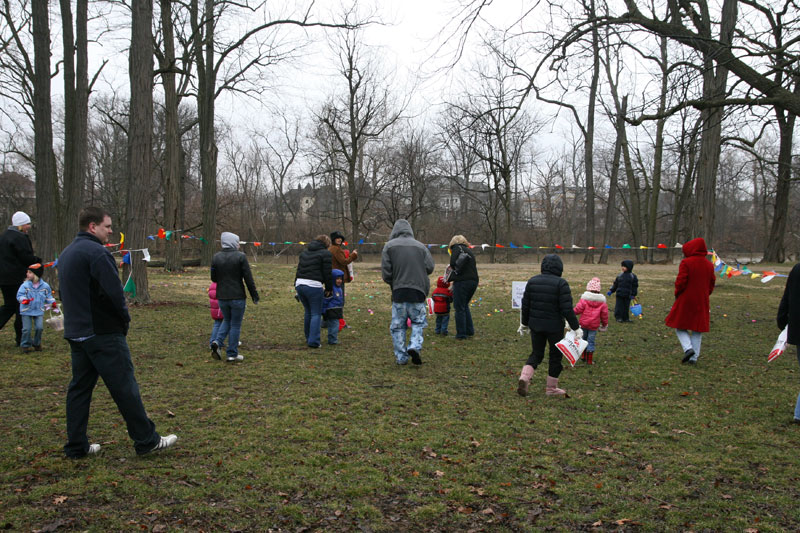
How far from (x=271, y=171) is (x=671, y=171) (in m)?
33.0

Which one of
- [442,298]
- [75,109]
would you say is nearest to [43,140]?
[75,109]

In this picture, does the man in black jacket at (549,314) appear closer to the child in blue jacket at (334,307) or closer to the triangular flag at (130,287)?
the child in blue jacket at (334,307)

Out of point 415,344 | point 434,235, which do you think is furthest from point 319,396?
point 434,235

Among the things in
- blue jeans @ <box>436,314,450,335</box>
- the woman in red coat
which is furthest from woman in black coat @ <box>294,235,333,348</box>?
the woman in red coat

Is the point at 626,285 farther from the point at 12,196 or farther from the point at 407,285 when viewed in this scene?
the point at 12,196

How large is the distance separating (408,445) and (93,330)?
2579 millimetres

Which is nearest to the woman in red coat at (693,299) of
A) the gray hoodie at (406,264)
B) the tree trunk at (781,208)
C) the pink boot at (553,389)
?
the pink boot at (553,389)

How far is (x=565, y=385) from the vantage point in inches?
273

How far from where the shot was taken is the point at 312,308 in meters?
8.69

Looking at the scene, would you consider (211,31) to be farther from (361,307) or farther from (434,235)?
(434,235)

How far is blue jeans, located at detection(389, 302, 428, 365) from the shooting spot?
7699mm

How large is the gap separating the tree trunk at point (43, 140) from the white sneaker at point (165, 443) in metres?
10.5

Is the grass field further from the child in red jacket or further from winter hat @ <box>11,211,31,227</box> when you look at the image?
winter hat @ <box>11,211,31,227</box>

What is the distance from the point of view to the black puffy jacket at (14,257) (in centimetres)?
763
